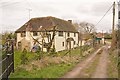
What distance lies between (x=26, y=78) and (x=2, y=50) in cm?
178

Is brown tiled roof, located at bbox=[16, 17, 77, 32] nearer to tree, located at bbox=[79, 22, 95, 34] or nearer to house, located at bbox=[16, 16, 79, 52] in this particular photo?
house, located at bbox=[16, 16, 79, 52]

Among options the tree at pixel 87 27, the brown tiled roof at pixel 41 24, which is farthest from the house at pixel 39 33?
the tree at pixel 87 27

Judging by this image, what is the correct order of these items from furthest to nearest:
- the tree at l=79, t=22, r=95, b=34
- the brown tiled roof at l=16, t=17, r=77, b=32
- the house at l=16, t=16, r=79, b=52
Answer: the tree at l=79, t=22, r=95, b=34
the brown tiled roof at l=16, t=17, r=77, b=32
the house at l=16, t=16, r=79, b=52

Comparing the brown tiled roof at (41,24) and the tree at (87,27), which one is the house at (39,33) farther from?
the tree at (87,27)

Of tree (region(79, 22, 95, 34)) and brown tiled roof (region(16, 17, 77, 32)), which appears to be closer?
brown tiled roof (region(16, 17, 77, 32))

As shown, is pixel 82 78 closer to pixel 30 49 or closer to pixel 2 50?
pixel 2 50

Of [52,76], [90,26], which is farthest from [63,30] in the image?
[90,26]

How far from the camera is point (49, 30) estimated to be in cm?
2992

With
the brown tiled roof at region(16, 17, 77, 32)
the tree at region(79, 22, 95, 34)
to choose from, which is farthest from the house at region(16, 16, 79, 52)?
the tree at region(79, 22, 95, 34)

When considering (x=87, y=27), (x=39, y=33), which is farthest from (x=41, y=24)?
(x=87, y=27)

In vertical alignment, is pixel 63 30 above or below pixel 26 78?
above

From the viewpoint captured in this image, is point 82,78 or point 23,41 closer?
point 82,78

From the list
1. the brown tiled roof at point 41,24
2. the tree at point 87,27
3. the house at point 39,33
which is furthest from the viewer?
the tree at point 87,27

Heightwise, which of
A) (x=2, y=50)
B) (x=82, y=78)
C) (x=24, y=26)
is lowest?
(x=82, y=78)
